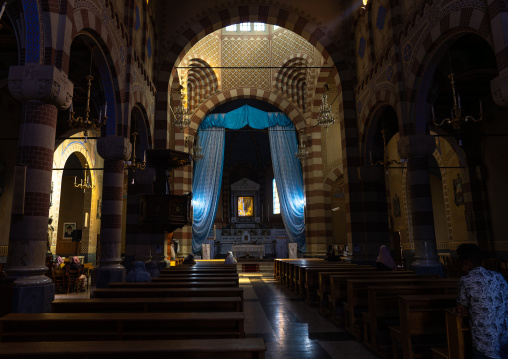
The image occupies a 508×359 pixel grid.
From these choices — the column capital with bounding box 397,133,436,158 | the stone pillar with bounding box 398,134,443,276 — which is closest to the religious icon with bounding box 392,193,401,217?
the stone pillar with bounding box 398,134,443,276

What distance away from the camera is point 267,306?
803 centimetres

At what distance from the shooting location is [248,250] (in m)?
22.9

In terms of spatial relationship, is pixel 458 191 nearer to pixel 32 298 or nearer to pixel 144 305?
pixel 144 305

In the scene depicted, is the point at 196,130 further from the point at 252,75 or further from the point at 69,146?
the point at 69,146

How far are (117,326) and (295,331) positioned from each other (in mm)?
3224

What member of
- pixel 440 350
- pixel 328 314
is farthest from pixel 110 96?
pixel 440 350

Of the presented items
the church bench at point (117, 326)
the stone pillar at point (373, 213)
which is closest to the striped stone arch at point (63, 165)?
the stone pillar at point (373, 213)

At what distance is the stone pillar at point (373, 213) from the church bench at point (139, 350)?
983 centimetres

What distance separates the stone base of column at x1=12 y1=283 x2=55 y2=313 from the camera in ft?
15.9

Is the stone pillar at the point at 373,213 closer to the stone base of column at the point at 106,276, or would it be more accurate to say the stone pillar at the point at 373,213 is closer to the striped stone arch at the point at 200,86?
the stone base of column at the point at 106,276

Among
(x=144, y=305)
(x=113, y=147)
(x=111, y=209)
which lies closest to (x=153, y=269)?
(x=111, y=209)

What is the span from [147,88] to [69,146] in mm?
7404

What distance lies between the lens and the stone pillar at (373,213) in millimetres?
11531

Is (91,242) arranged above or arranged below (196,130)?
below
